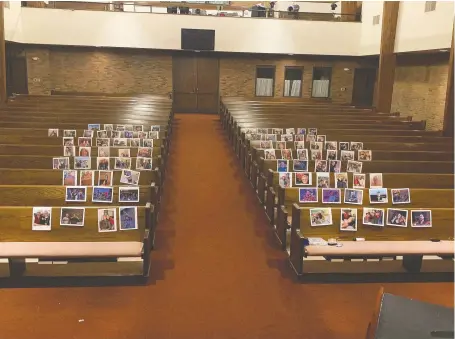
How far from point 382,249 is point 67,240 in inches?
106

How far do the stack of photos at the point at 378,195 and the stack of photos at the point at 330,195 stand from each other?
0.31 m

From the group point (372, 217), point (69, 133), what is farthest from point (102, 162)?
point (372, 217)

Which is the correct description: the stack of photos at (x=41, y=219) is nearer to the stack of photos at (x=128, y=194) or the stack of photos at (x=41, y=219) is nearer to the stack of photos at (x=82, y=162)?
the stack of photos at (x=128, y=194)

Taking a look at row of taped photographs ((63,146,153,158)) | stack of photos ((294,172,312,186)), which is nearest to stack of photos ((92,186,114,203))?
row of taped photographs ((63,146,153,158))

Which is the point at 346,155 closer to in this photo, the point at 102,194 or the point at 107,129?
the point at 102,194

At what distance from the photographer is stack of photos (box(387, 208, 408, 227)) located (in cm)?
397

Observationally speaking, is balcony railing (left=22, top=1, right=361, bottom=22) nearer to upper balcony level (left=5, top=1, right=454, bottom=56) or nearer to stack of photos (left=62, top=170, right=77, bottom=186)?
upper balcony level (left=5, top=1, right=454, bottom=56)

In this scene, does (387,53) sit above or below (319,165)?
above

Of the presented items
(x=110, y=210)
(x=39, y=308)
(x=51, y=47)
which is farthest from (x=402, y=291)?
(x=51, y=47)

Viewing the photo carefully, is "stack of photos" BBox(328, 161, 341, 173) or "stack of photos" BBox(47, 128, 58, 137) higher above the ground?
"stack of photos" BBox(47, 128, 58, 137)

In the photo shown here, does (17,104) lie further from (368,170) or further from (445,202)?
(445,202)

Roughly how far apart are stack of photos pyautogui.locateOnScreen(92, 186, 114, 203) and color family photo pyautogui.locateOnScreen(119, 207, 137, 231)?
0.44m

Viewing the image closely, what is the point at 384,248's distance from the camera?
366 cm

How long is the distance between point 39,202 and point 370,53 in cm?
1089
